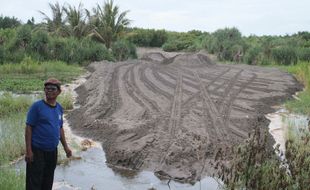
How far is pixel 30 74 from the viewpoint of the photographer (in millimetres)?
25078

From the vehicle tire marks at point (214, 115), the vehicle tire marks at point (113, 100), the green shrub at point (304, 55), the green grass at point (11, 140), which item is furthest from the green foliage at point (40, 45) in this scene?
the green grass at point (11, 140)

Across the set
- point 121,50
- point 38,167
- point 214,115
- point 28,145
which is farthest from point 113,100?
point 121,50

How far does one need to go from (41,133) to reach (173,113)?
7721 millimetres

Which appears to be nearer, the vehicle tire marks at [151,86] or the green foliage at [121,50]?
the vehicle tire marks at [151,86]

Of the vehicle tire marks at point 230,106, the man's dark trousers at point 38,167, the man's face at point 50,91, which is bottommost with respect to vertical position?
the vehicle tire marks at point 230,106

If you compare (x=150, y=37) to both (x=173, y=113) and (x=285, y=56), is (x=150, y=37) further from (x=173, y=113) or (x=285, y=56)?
(x=173, y=113)

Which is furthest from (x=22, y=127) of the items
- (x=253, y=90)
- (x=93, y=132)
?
(x=253, y=90)

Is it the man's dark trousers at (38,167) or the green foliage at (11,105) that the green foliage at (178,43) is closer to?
the green foliage at (11,105)

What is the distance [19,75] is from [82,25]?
1216 centimetres

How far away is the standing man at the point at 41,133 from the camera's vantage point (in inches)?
243

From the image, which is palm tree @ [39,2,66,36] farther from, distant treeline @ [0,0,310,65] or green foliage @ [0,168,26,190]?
green foliage @ [0,168,26,190]

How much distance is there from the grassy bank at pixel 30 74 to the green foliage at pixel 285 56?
42.5ft

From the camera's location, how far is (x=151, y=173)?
9.44 m

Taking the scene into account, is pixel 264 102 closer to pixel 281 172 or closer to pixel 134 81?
pixel 134 81
